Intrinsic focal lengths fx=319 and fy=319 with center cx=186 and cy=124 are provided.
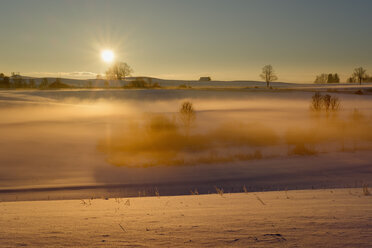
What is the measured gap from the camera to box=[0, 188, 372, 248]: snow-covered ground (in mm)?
4672

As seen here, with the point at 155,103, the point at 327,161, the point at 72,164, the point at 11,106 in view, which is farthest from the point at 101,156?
the point at 155,103

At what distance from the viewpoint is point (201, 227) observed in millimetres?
5332

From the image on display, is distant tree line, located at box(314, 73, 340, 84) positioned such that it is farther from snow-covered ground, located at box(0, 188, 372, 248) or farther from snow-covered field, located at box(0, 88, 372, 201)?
snow-covered ground, located at box(0, 188, 372, 248)

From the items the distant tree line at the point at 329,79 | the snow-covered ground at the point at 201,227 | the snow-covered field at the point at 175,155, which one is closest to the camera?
the snow-covered ground at the point at 201,227

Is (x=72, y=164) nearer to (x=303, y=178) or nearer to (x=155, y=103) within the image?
(x=303, y=178)

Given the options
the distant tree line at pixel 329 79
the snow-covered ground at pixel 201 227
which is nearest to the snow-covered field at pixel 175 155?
the snow-covered ground at pixel 201 227

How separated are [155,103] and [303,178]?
66958 millimetres

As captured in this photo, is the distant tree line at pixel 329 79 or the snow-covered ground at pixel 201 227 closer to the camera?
the snow-covered ground at pixel 201 227

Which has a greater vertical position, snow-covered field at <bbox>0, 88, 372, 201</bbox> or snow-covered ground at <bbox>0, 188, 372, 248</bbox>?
snow-covered ground at <bbox>0, 188, 372, 248</bbox>

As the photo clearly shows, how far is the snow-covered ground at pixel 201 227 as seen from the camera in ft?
15.3

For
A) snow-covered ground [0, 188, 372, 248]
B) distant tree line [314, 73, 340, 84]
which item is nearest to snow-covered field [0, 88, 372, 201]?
snow-covered ground [0, 188, 372, 248]

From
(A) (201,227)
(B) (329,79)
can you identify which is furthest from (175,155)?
(B) (329,79)

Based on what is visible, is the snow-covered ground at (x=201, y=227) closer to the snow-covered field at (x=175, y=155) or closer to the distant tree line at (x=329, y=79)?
the snow-covered field at (x=175, y=155)

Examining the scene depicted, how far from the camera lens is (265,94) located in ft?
310
